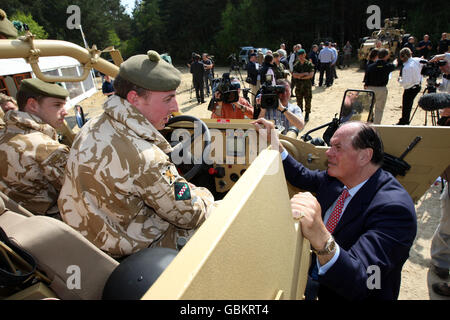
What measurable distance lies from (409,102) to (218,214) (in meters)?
7.44

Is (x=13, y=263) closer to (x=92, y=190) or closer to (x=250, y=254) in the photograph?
(x=92, y=190)

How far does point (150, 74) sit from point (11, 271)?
1034 millimetres

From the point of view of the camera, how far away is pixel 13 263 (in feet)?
3.22

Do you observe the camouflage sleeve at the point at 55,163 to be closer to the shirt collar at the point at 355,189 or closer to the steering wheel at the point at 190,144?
the steering wheel at the point at 190,144

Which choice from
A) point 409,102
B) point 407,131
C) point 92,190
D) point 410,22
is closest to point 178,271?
point 92,190

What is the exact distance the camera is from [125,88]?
5.06ft

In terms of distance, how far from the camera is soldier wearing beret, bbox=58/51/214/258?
1386mm

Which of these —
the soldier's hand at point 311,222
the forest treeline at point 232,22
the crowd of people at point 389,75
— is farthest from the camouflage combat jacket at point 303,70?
the forest treeline at point 232,22

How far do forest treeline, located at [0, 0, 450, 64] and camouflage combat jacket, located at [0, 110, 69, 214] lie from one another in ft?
84.7

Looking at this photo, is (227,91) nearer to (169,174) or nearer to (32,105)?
(32,105)

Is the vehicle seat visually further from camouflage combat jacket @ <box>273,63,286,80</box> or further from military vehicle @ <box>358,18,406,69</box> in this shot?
military vehicle @ <box>358,18,406,69</box>

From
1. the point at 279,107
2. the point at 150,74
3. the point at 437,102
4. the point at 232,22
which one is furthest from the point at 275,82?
the point at 232,22

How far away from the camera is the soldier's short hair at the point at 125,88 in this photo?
5.03 feet

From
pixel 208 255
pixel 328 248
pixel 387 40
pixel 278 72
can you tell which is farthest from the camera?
pixel 387 40
